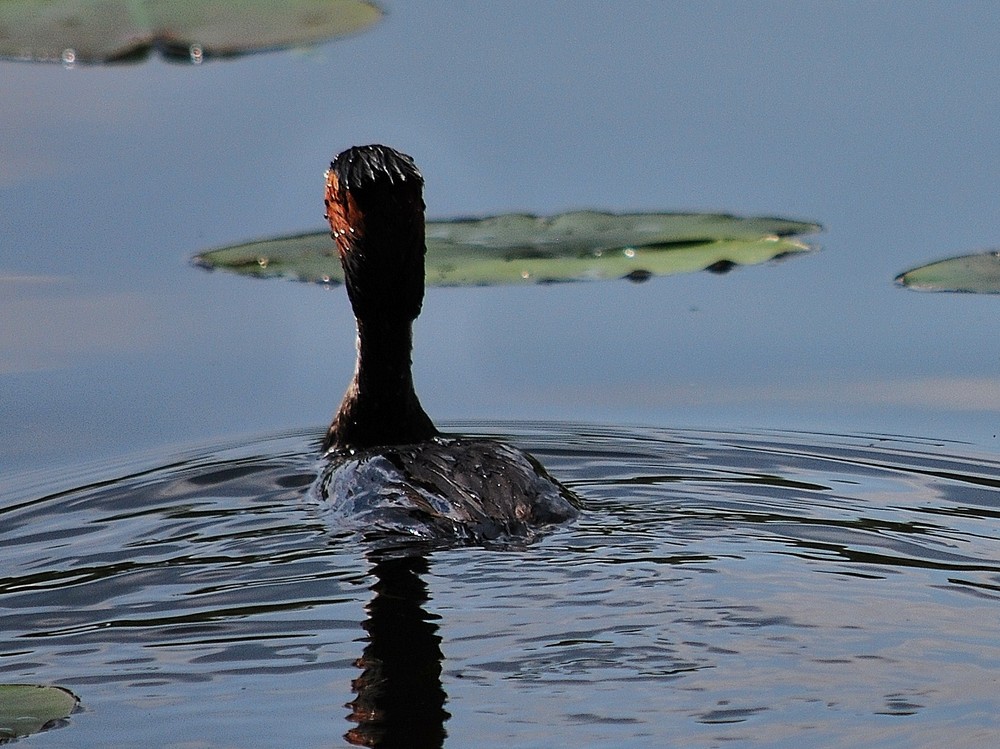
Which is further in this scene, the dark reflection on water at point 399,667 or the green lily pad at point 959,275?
the green lily pad at point 959,275

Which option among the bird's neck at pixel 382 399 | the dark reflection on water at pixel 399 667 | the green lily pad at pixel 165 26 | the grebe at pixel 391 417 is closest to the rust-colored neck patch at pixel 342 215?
the grebe at pixel 391 417

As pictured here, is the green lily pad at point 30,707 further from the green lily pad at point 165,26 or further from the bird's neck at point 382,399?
the green lily pad at point 165,26

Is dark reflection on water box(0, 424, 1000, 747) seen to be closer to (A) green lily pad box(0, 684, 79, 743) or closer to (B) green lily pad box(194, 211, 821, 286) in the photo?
(A) green lily pad box(0, 684, 79, 743)

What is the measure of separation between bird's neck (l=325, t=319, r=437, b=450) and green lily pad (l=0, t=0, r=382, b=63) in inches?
105

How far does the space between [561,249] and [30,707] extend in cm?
488

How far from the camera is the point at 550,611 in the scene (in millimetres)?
5527

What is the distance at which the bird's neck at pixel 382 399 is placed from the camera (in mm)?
7793

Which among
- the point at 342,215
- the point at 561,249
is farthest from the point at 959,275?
the point at 342,215

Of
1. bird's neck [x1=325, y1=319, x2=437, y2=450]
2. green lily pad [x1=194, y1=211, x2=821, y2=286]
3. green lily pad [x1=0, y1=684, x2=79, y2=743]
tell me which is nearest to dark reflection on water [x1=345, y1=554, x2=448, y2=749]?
green lily pad [x1=0, y1=684, x2=79, y2=743]

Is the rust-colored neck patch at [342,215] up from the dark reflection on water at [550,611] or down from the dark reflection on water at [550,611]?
up

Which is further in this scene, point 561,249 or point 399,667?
point 561,249

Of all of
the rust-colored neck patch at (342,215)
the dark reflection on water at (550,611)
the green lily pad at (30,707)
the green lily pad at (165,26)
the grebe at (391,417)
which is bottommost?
the green lily pad at (30,707)

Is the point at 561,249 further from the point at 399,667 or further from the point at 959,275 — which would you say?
the point at 399,667

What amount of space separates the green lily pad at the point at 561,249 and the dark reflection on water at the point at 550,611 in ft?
4.70
